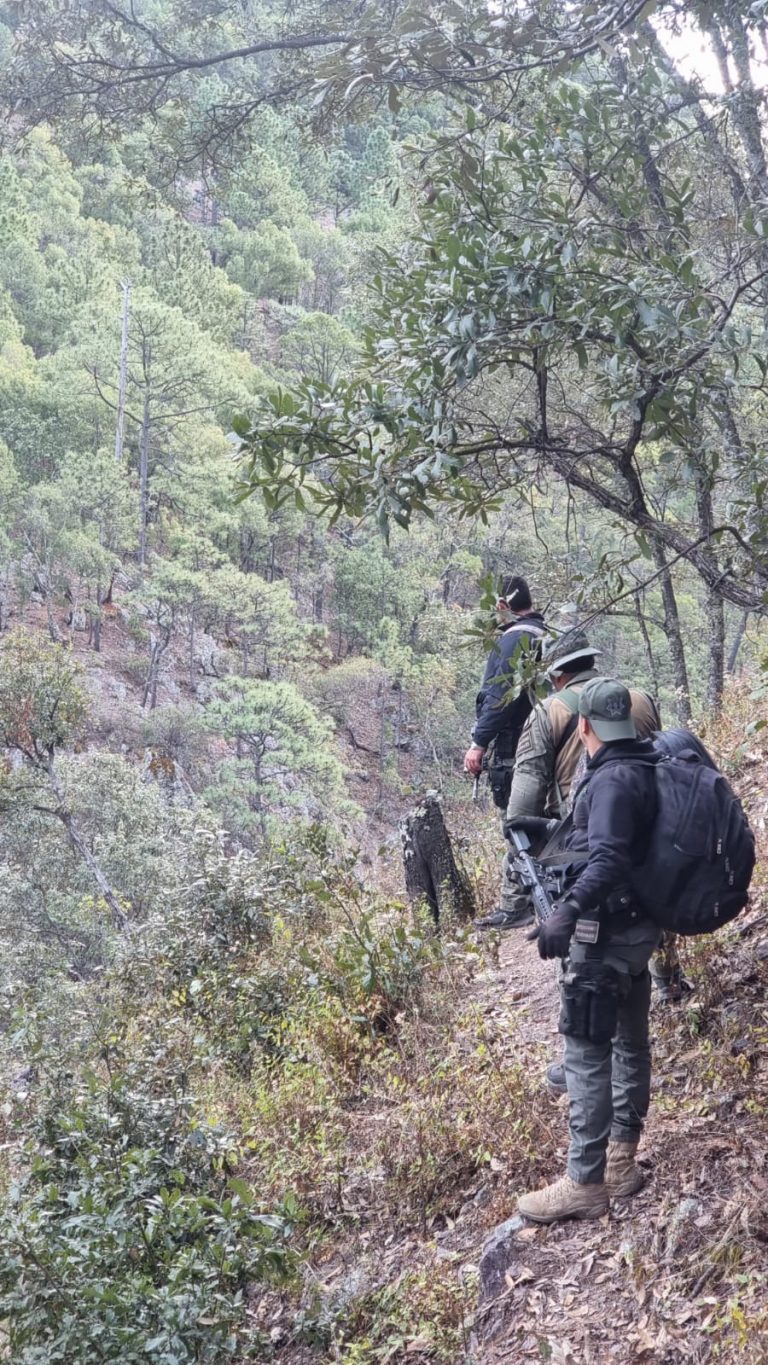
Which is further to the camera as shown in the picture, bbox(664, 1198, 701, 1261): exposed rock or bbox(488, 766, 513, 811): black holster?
bbox(488, 766, 513, 811): black holster

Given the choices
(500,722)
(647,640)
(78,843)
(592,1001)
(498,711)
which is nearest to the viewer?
(592,1001)

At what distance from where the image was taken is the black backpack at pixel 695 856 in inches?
100

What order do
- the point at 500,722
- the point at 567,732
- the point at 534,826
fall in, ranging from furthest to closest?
the point at 500,722
the point at 567,732
the point at 534,826

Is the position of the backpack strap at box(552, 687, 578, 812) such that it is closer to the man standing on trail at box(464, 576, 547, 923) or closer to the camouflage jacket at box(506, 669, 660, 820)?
the camouflage jacket at box(506, 669, 660, 820)

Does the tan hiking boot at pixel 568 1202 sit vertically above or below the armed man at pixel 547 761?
below

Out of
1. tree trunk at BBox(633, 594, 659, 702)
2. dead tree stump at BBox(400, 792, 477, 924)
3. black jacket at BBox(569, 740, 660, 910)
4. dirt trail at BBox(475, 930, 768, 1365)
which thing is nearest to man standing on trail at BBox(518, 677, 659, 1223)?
black jacket at BBox(569, 740, 660, 910)

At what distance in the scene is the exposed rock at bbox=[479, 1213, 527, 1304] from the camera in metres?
2.75

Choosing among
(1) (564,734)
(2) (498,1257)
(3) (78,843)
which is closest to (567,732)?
(1) (564,734)

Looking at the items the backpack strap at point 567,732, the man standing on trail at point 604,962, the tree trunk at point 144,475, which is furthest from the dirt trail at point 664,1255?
the tree trunk at point 144,475

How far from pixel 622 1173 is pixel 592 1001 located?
2.10 ft

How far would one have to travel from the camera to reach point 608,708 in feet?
8.83

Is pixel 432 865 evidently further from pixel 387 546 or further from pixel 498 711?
pixel 387 546

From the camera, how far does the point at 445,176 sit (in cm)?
319

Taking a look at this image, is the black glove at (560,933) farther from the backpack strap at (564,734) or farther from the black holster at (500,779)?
the black holster at (500,779)
